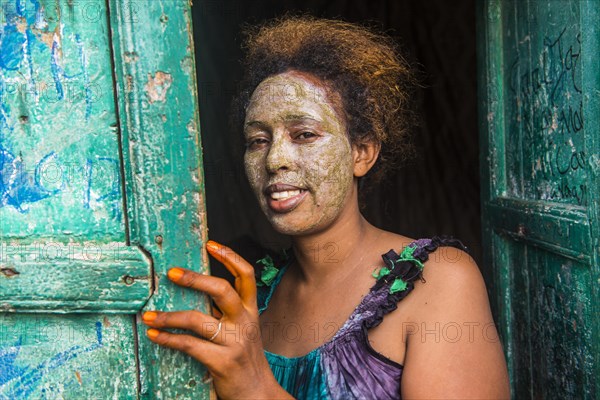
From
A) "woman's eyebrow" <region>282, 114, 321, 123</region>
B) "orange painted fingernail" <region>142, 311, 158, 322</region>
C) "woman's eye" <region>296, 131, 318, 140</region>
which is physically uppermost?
"woman's eyebrow" <region>282, 114, 321, 123</region>

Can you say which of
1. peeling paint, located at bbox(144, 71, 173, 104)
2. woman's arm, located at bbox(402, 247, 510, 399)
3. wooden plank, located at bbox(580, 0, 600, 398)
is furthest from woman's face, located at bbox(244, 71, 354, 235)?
wooden plank, located at bbox(580, 0, 600, 398)

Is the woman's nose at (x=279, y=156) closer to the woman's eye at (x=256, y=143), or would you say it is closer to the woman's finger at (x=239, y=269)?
the woman's eye at (x=256, y=143)

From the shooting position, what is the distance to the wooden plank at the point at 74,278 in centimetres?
129

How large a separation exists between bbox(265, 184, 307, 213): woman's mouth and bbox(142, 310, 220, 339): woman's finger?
54 centimetres

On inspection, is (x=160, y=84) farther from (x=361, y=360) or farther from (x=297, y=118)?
(x=361, y=360)

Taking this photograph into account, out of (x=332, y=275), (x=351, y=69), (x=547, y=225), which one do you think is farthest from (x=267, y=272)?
(x=547, y=225)

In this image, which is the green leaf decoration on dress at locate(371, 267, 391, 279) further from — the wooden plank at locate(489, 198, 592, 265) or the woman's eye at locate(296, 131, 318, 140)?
the wooden plank at locate(489, 198, 592, 265)

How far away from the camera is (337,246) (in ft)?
6.18

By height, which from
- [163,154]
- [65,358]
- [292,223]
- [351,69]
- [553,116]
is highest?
[351,69]

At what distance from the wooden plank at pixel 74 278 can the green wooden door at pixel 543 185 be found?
132 centimetres

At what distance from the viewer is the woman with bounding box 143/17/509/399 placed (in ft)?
4.28

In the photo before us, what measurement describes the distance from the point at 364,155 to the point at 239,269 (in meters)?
0.77

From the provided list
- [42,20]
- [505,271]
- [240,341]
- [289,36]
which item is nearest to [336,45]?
[289,36]

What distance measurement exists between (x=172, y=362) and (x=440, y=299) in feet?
2.35
